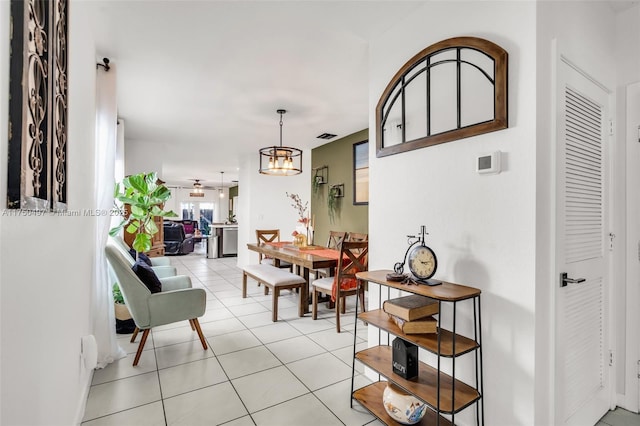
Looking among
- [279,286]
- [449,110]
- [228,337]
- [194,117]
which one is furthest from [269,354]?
[194,117]

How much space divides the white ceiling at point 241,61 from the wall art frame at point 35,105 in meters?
1.10

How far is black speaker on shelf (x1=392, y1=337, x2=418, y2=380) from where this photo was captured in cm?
177

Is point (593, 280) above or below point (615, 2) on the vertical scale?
below

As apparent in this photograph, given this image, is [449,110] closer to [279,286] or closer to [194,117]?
[279,286]

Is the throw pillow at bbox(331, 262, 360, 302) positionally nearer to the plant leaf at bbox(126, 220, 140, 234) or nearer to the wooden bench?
the wooden bench

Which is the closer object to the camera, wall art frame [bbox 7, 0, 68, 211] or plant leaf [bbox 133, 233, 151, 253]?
wall art frame [bbox 7, 0, 68, 211]

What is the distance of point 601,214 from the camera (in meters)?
1.93

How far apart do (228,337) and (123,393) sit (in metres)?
1.06

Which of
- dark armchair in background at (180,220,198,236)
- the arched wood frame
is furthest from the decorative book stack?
dark armchair in background at (180,220,198,236)

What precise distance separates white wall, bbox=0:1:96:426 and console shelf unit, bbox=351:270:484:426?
4.80 ft

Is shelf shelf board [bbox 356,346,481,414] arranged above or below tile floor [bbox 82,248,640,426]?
above

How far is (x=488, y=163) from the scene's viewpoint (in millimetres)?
1620

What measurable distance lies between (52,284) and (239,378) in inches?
60.0

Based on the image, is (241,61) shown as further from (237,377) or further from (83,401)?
(83,401)
